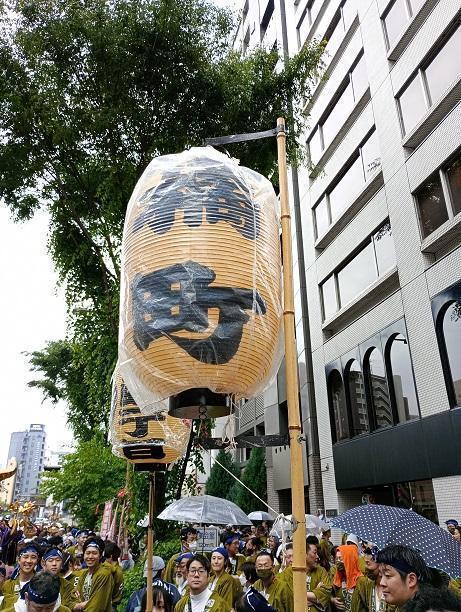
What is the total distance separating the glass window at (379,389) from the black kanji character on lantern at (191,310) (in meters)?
12.4

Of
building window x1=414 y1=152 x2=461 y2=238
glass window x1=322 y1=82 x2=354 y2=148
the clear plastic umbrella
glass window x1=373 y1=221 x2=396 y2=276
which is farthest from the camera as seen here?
glass window x1=322 y1=82 x2=354 y2=148

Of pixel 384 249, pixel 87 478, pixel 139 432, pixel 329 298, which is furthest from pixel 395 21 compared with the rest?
pixel 87 478

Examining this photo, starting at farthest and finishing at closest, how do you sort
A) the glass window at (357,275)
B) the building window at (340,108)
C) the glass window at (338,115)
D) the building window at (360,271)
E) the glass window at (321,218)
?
the glass window at (321,218) < the glass window at (338,115) < the building window at (340,108) < the glass window at (357,275) < the building window at (360,271)

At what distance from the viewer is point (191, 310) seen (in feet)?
7.50

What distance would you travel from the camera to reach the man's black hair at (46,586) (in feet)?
10.9

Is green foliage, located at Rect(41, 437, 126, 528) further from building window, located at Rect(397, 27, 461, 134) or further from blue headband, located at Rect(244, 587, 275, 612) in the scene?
blue headband, located at Rect(244, 587, 275, 612)

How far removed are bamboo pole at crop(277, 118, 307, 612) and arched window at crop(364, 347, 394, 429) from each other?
11839mm

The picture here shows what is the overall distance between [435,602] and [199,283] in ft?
5.18

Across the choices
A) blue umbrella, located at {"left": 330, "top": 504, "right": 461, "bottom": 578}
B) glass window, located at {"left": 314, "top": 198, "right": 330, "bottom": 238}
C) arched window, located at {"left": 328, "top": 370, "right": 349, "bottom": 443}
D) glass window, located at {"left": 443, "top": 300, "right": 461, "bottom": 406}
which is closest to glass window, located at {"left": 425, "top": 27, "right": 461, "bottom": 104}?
glass window, located at {"left": 443, "top": 300, "right": 461, "bottom": 406}

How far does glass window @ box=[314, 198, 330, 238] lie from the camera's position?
18664mm

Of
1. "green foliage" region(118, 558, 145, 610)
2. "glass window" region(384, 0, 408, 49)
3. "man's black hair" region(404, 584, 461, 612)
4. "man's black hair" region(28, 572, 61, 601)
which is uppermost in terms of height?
"glass window" region(384, 0, 408, 49)

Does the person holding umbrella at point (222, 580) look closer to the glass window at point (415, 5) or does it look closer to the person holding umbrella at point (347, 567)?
the person holding umbrella at point (347, 567)

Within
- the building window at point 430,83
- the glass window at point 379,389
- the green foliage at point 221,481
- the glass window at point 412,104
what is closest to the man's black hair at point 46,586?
the glass window at point 379,389

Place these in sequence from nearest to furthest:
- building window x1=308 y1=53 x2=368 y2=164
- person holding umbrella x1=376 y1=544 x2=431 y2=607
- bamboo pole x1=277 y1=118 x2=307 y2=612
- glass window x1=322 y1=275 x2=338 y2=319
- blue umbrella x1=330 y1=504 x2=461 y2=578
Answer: bamboo pole x1=277 y1=118 x2=307 y2=612 < person holding umbrella x1=376 y1=544 x2=431 y2=607 < blue umbrella x1=330 y1=504 x2=461 y2=578 < building window x1=308 y1=53 x2=368 y2=164 < glass window x1=322 y1=275 x2=338 y2=319
